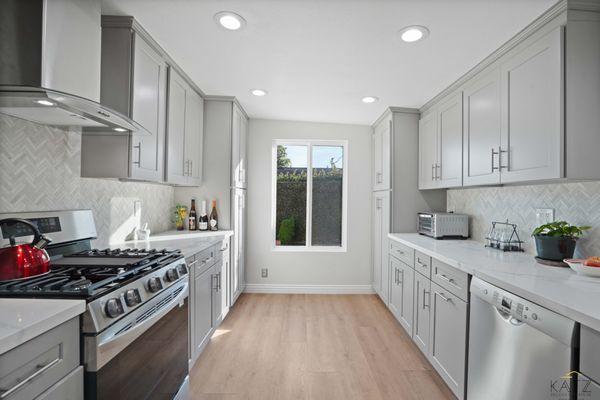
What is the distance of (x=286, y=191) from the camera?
4227 mm

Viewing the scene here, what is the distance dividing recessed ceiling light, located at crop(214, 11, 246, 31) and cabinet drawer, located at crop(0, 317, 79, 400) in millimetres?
1670

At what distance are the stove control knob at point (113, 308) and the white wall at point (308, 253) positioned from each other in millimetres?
2883

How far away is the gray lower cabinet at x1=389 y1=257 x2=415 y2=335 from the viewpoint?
2646mm

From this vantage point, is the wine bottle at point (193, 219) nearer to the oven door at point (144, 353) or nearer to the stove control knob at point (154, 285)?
the oven door at point (144, 353)

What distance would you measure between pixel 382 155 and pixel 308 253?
5.29 ft

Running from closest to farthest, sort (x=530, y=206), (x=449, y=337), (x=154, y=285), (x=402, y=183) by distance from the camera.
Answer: (x=154, y=285), (x=449, y=337), (x=530, y=206), (x=402, y=183)

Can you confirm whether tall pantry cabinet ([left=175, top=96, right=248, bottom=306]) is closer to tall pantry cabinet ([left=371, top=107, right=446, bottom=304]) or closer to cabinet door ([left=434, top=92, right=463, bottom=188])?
tall pantry cabinet ([left=371, top=107, right=446, bottom=304])

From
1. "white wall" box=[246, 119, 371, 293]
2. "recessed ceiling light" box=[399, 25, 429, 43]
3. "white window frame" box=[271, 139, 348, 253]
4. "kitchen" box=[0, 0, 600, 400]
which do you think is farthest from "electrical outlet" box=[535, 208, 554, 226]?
"white window frame" box=[271, 139, 348, 253]

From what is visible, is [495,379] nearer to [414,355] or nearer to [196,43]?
[414,355]

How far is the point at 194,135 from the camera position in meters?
2.92

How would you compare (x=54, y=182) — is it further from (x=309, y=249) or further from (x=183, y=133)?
(x=309, y=249)

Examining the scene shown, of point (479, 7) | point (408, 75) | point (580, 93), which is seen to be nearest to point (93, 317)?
point (479, 7)

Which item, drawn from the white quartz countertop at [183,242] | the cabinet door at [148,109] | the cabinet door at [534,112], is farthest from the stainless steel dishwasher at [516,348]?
the cabinet door at [148,109]

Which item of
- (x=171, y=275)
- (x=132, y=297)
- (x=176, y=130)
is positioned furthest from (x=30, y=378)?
(x=176, y=130)
